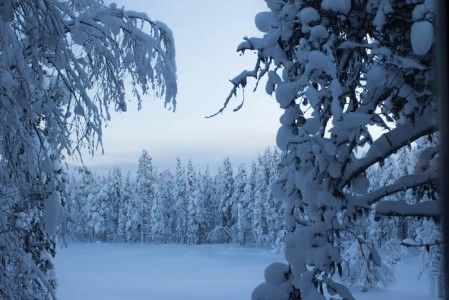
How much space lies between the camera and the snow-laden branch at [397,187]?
3.62m

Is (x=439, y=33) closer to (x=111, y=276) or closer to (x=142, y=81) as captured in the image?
(x=142, y=81)

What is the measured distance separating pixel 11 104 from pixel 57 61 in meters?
0.57

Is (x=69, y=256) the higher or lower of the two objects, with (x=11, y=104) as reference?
lower

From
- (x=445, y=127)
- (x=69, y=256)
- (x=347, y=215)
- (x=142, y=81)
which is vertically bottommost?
(x=69, y=256)

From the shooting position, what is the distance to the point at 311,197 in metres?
3.62

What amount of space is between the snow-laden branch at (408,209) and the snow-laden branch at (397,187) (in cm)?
12

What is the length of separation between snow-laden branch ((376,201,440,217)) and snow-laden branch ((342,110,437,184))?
13.8 inches

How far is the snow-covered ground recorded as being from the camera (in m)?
30.9

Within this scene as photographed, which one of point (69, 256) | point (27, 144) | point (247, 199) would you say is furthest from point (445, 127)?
point (247, 199)

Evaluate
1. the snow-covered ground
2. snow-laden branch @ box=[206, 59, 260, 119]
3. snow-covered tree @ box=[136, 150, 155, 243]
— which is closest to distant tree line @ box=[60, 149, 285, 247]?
snow-covered tree @ box=[136, 150, 155, 243]

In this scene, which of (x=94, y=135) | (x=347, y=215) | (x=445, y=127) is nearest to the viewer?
(x=445, y=127)

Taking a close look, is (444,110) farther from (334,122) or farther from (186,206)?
(186,206)

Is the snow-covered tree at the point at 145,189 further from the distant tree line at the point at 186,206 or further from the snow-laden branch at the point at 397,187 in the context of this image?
the snow-laden branch at the point at 397,187

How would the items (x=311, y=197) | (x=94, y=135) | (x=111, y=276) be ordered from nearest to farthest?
(x=311, y=197)
(x=94, y=135)
(x=111, y=276)
